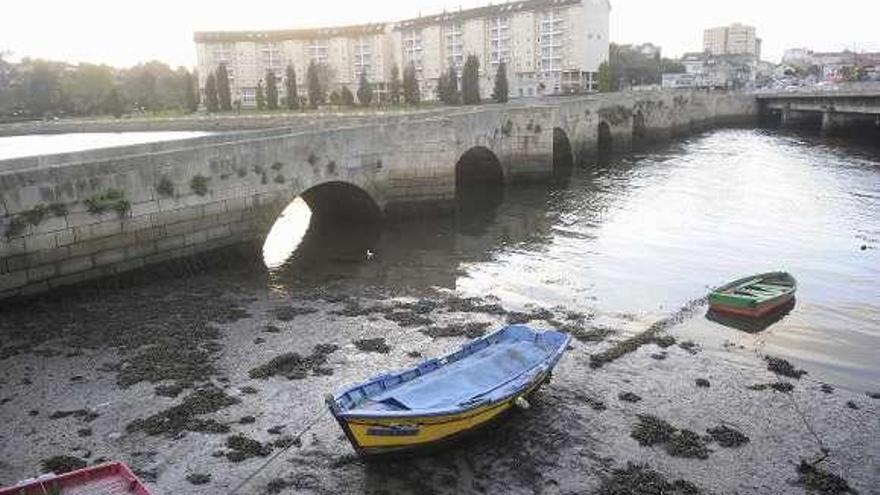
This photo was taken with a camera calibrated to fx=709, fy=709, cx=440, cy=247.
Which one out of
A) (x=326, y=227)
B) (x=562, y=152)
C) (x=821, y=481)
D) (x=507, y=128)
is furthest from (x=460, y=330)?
(x=562, y=152)

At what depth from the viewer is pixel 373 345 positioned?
19531mm

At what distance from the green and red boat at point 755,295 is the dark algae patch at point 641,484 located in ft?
31.8

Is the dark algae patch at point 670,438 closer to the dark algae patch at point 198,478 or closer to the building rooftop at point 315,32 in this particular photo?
the dark algae patch at point 198,478

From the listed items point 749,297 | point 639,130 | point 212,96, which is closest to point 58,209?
point 749,297

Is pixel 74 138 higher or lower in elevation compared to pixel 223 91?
lower

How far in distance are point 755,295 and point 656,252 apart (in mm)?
7377

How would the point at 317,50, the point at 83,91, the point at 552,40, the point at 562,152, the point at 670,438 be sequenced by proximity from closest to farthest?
the point at 670,438 → the point at 562,152 → the point at 83,91 → the point at 552,40 → the point at 317,50

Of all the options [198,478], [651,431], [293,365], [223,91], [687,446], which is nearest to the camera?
[198,478]

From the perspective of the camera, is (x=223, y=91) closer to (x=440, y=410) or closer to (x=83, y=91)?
(x=83, y=91)

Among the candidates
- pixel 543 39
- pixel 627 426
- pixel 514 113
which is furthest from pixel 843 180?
pixel 543 39

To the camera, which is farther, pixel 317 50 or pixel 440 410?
pixel 317 50

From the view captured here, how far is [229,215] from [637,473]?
19337 mm

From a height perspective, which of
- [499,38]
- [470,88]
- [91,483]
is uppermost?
[499,38]

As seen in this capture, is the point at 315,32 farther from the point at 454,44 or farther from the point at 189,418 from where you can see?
the point at 189,418
